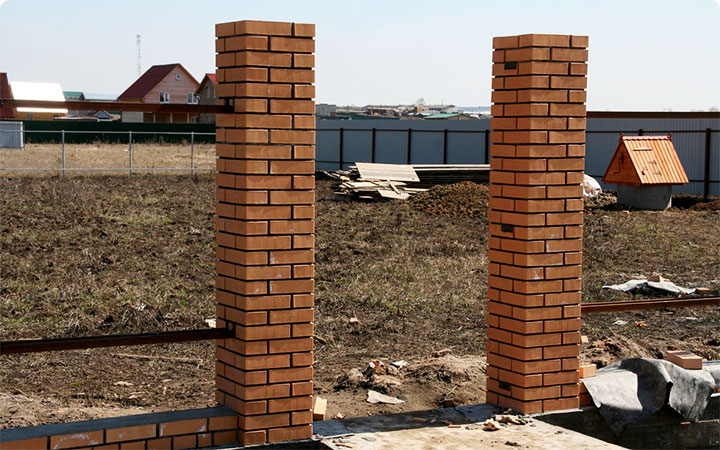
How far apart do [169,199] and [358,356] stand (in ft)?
38.5

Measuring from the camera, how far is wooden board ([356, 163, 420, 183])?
71.7 ft

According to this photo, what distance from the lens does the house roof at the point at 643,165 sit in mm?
19891

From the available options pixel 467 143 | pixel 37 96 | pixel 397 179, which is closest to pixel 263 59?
pixel 37 96

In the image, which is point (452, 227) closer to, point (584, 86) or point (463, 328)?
point (463, 328)

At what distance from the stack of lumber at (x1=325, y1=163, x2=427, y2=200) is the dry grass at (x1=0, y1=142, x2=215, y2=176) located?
7.94 m

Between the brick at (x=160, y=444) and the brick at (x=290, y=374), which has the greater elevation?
the brick at (x=290, y=374)

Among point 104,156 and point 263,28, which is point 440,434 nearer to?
point 263,28

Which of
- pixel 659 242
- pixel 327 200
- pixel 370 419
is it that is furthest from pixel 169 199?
pixel 370 419

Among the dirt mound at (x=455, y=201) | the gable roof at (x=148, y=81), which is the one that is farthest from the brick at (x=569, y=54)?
the gable roof at (x=148, y=81)

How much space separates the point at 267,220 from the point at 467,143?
25.4m

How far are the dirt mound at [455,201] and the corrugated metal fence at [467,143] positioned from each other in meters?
5.93

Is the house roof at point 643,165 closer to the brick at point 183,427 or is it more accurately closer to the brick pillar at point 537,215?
the brick pillar at point 537,215

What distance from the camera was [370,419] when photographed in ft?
16.5

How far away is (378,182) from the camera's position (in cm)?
2125
